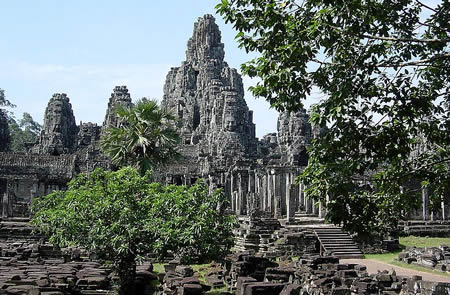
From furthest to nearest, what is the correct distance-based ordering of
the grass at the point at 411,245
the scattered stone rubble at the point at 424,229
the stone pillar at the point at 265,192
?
the stone pillar at the point at 265,192 → the scattered stone rubble at the point at 424,229 → the grass at the point at 411,245

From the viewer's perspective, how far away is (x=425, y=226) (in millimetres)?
27469

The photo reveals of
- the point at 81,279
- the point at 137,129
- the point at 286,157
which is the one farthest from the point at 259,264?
the point at 286,157

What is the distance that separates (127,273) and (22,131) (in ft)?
243

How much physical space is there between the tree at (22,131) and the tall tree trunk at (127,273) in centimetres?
6148

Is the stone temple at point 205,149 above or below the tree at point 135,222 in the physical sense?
above

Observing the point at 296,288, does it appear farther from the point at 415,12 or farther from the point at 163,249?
the point at 415,12

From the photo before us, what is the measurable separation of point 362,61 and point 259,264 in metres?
7.48

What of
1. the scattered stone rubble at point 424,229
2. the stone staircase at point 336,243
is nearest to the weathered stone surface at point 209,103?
the scattered stone rubble at point 424,229

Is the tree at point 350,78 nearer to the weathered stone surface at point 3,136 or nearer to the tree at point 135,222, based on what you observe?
the tree at point 135,222

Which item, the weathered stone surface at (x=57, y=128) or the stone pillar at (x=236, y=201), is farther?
the weathered stone surface at (x=57, y=128)

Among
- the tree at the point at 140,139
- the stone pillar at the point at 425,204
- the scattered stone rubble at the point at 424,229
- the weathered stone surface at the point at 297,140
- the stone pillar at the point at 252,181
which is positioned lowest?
the scattered stone rubble at the point at 424,229

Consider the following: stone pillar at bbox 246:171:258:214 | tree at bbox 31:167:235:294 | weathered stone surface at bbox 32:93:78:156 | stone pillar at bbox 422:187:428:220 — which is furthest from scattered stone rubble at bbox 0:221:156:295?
weathered stone surface at bbox 32:93:78:156

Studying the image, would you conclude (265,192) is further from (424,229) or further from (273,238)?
(273,238)

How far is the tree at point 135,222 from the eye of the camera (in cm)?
1242
